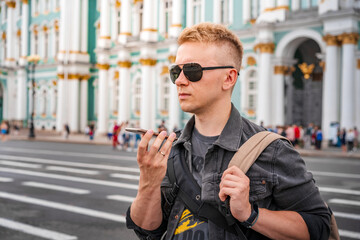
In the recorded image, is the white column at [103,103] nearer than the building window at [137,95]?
No

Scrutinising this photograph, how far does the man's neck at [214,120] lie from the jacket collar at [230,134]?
33 millimetres

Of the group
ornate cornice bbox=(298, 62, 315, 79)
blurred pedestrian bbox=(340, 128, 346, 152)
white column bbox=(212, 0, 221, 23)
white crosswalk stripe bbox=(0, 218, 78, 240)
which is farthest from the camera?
ornate cornice bbox=(298, 62, 315, 79)

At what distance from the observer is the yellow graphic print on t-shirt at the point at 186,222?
7.35 feet

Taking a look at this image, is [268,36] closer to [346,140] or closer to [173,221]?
[346,140]

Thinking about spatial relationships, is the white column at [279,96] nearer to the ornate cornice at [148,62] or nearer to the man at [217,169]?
the ornate cornice at [148,62]

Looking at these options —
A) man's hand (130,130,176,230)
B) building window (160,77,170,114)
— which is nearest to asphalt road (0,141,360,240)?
man's hand (130,130,176,230)

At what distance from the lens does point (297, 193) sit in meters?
2.15

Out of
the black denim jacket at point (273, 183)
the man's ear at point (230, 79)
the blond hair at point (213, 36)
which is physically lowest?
the black denim jacket at point (273, 183)

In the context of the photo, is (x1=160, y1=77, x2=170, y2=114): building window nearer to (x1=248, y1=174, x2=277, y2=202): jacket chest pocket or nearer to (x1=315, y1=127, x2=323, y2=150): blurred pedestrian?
(x1=315, y1=127, x2=323, y2=150): blurred pedestrian

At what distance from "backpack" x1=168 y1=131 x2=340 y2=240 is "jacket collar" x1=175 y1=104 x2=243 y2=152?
0.05 metres

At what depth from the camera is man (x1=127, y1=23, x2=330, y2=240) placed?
2.11 metres

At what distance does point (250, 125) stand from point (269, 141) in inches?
9.7

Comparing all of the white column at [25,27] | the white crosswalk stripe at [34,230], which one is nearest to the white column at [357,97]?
the white crosswalk stripe at [34,230]

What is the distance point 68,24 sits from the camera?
40938mm
